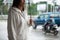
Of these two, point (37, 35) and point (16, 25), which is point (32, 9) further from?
point (16, 25)

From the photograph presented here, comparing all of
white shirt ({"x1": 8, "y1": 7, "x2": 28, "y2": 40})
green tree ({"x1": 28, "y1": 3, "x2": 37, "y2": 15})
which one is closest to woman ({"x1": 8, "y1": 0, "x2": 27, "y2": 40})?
white shirt ({"x1": 8, "y1": 7, "x2": 28, "y2": 40})

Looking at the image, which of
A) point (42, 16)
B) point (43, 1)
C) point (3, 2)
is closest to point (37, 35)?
point (42, 16)

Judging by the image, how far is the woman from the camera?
4.80ft

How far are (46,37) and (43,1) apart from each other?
67 centimetres

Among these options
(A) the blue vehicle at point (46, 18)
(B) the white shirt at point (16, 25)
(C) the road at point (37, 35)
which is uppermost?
(B) the white shirt at point (16, 25)

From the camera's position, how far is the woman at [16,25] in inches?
57.6

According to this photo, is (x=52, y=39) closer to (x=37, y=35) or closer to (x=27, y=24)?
(x=37, y=35)

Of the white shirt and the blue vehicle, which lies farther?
the blue vehicle

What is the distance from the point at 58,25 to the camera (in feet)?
8.93

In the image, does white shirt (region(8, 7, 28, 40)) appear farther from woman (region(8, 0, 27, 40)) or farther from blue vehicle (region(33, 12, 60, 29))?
blue vehicle (region(33, 12, 60, 29))

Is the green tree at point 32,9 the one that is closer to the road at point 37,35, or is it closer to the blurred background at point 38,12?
the blurred background at point 38,12

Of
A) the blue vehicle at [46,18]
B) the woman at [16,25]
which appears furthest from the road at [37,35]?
the woman at [16,25]

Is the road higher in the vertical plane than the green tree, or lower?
lower

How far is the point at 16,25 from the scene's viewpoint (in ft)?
4.86
